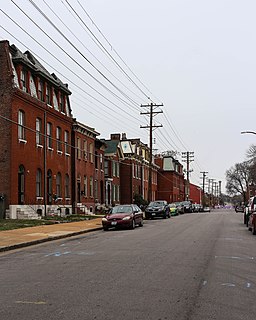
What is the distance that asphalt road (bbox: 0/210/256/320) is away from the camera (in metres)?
7.23

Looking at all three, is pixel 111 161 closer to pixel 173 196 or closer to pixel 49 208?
pixel 49 208

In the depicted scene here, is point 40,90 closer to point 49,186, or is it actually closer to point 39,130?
point 39,130

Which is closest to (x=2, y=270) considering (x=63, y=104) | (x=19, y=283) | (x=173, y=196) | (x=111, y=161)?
(x=19, y=283)

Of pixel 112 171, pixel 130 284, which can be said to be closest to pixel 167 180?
pixel 112 171

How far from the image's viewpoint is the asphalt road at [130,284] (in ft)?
23.7

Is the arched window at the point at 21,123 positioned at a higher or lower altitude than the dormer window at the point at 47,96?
lower

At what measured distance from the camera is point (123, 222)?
88.5ft

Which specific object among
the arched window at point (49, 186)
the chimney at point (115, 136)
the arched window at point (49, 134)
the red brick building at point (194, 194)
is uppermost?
the chimney at point (115, 136)

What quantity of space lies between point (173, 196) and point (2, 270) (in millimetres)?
83916

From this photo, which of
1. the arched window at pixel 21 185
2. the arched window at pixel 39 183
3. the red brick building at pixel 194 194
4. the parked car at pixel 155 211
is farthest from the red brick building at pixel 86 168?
the red brick building at pixel 194 194

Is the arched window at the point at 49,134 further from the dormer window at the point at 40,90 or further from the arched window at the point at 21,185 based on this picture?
the arched window at the point at 21,185

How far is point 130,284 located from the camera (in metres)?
9.45

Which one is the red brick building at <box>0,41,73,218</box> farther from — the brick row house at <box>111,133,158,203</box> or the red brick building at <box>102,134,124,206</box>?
the brick row house at <box>111,133,158,203</box>

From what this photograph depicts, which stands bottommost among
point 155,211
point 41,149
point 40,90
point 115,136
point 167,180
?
point 155,211
